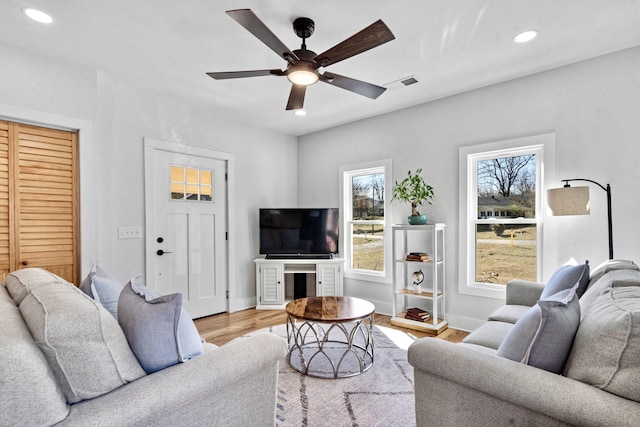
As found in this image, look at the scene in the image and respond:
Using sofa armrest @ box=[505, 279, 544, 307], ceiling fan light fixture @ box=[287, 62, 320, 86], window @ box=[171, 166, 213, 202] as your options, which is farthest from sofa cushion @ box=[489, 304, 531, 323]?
window @ box=[171, 166, 213, 202]

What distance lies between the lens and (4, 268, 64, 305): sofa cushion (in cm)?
147

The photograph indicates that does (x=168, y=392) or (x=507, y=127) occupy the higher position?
(x=507, y=127)

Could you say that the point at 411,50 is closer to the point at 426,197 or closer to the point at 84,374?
the point at 426,197

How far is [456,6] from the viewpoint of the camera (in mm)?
2145

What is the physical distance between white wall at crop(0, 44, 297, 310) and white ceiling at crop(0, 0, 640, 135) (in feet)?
0.67

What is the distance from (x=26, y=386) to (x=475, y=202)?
12.2 feet

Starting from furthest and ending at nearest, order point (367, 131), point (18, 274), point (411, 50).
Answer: point (367, 131)
point (411, 50)
point (18, 274)

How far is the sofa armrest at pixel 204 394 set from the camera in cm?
102

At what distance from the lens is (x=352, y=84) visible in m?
2.42

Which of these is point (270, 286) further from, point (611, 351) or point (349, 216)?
point (611, 351)

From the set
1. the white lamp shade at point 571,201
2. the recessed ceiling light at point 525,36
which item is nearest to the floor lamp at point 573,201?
the white lamp shade at point 571,201

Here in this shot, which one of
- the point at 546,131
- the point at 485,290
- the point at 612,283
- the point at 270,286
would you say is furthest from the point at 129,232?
the point at 546,131

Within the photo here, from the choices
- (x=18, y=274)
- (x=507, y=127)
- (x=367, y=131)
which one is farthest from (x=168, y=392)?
(x=367, y=131)

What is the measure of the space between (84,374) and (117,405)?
0.14 m
